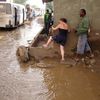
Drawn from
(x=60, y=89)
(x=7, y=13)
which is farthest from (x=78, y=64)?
(x=7, y=13)

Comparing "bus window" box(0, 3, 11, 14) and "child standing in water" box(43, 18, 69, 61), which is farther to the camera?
"bus window" box(0, 3, 11, 14)

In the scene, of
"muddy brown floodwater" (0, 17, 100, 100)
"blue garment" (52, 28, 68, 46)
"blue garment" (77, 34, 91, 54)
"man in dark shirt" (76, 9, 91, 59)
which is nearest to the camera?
"muddy brown floodwater" (0, 17, 100, 100)

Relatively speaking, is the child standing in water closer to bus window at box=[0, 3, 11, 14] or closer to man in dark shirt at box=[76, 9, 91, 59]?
man in dark shirt at box=[76, 9, 91, 59]

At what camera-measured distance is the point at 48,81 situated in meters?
8.80

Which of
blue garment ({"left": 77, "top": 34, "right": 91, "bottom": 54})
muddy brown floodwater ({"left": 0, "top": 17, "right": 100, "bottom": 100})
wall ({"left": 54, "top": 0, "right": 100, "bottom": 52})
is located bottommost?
muddy brown floodwater ({"left": 0, "top": 17, "right": 100, "bottom": 100})

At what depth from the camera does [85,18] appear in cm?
1068

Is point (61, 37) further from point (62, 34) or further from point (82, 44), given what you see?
point (82, 44)

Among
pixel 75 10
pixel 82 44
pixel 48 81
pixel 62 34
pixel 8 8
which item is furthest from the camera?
pixel 8 8

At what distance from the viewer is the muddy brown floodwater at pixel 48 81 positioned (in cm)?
742

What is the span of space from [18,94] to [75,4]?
5.25m

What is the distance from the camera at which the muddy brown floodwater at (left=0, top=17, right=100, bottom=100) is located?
24.3 ft

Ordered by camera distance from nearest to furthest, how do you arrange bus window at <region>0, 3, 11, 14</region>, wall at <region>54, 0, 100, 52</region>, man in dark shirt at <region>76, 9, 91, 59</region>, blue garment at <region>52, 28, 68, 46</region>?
man in dark shirt at <region>76, 9, 91, 59</region> < blue garment at <region>52, 28, 68, 46</region> < wall at <region>54, 0, 100, 52</region> < bus window at <region>0, 3, 11, 14</region>

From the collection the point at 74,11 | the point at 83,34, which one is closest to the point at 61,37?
the point at 83,34

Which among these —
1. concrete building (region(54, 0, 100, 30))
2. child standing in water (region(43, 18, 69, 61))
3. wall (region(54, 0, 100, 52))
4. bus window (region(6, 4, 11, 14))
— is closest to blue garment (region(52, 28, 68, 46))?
child standing in water (region(43, 18, 69, 61))
